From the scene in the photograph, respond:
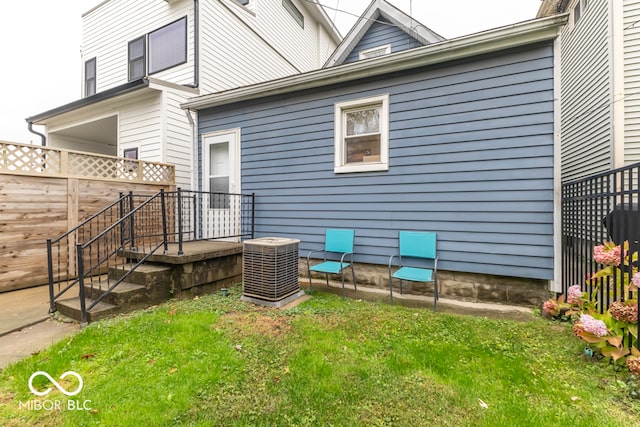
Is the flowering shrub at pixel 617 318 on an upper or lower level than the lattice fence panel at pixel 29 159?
lower

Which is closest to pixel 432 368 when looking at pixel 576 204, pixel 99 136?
pixel 576 204

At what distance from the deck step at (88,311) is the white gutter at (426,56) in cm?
414

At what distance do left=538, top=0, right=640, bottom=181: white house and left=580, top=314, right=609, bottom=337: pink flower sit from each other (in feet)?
13.4

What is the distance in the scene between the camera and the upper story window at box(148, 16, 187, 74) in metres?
7.64

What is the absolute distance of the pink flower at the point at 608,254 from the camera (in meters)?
2.39

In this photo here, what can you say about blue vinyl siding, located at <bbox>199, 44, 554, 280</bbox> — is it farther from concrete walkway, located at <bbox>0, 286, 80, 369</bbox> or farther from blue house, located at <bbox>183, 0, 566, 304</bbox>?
concrete walkway, located at <bbox>0, 286, 80, 369</bbox>

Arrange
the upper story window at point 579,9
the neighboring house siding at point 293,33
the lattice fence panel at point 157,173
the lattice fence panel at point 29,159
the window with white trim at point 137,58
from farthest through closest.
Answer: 1. the neighboring house siding at point 293,33
2. the window with white trim at point 137,58
3. the lattice fence panel at point 157,173
4. the upper story window at point 579,9
5. the lattice fence panel at point 29,159

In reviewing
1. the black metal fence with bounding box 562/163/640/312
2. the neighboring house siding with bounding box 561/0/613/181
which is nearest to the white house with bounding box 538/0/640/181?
the neighboring house siding with bounding box 561/0/613/181

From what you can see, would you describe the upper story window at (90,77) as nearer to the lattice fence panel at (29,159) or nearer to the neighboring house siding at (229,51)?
the neighboring house siding at (229,51)

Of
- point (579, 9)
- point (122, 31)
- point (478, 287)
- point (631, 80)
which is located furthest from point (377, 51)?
point (122, 31)

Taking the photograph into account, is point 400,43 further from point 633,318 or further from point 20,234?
point 20,234

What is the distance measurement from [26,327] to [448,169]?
18.7ft

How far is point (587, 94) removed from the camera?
602 cm

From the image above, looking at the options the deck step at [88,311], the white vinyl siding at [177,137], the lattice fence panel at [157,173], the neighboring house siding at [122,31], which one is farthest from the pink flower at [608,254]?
the neighboring house siding at [122,31]
